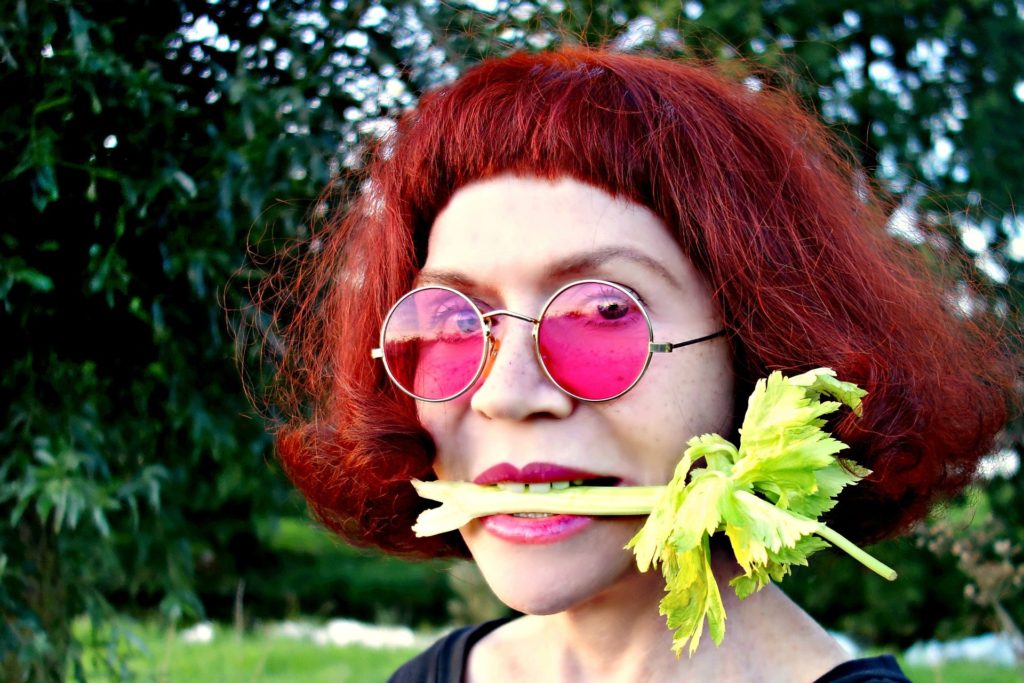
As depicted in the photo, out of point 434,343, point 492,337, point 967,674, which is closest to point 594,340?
point 492,337

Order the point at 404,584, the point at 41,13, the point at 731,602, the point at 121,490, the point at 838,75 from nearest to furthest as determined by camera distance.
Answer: the point at 731,602
the point at 41,13
the point at 121,490
the point at 838,75
the point at 404,584

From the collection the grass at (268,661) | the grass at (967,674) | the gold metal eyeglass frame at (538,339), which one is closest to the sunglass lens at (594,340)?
the gold metal eyeglass frame at (538,339)

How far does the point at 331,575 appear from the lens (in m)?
10.5

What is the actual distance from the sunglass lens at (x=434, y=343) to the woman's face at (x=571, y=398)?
0.03 meters

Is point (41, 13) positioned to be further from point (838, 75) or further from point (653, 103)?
point (838, 75)

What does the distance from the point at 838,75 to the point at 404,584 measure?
25.4 feet

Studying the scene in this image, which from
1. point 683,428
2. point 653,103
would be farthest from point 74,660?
point 653,103

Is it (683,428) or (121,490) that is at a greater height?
(683,428)

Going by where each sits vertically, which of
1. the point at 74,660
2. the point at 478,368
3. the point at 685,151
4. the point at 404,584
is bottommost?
the point at 404,584

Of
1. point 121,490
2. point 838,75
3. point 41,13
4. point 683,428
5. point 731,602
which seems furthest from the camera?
point 838,75

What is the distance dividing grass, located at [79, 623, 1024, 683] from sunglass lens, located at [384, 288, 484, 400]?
8.63ft

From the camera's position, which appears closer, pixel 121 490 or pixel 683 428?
pixel 683 428

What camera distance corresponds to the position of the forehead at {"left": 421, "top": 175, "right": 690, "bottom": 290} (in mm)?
1520

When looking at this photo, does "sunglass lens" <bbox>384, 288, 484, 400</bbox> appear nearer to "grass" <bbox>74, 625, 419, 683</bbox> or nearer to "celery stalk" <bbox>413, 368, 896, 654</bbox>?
"celery stalk" <bbox>413, 368, 896, 654</bbox>
